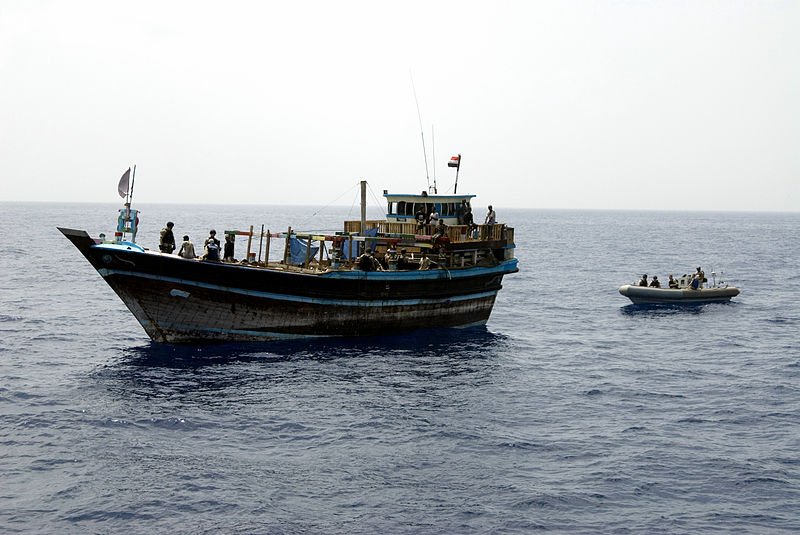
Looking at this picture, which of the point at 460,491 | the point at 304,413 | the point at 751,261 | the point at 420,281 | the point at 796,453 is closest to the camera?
the point at 460,491

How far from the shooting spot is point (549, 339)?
3762 centimetres

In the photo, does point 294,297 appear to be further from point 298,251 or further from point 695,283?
point 695,283

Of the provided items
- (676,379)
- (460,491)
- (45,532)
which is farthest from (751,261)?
(45,532)

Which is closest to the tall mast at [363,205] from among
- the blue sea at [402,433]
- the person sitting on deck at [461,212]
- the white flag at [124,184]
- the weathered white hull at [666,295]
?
the person sitting on deck at [461,212]

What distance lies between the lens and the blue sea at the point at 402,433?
55.3 feet

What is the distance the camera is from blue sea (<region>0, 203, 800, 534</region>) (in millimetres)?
16859

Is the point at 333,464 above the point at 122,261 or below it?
below

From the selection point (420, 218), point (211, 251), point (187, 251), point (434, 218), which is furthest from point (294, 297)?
point (434, 218)

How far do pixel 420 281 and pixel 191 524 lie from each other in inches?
743

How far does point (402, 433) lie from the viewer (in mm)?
21734

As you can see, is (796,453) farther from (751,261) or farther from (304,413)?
(751,261)

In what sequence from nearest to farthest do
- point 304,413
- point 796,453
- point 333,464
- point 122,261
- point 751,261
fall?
point 333,464 → point 796,453 → point 304,413 → point 122,261 → point 751,261

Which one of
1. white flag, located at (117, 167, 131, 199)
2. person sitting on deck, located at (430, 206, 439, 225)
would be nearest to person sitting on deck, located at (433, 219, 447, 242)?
person sitting on deck, located at (430, 206, 439, 225)

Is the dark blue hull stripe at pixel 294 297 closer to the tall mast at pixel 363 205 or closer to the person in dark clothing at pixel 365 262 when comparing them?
the person in dark clothing at pixel 365 262
